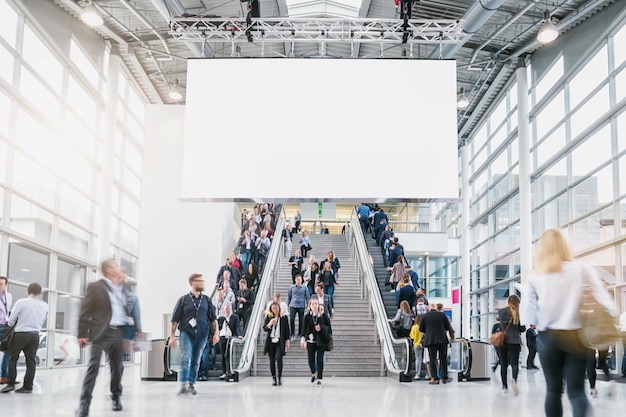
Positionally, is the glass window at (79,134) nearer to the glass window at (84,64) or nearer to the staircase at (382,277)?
the glass window at (84,64)

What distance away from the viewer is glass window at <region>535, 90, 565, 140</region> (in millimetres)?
20516

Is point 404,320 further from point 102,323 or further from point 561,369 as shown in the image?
point 561,369

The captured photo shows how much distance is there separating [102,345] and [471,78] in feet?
68.0

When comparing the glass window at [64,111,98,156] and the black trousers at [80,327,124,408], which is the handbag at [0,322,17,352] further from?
the glass window at [64,111,98,156]

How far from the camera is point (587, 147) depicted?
18750 millimetres

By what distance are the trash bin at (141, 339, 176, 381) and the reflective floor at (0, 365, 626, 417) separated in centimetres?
79

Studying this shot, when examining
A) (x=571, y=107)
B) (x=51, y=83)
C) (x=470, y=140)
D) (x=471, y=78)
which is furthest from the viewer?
(x=470, y=140)

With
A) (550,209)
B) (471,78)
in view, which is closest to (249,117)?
(550,209)

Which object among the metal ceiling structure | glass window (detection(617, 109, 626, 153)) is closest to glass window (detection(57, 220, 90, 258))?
the metal ceiling structure

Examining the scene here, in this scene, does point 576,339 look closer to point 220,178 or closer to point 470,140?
point 220,178

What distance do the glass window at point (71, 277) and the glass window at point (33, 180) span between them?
1.90 meters

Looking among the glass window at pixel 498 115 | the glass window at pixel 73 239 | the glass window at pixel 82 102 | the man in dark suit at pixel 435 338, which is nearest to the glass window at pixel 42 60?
the glass window at pixel 82 102

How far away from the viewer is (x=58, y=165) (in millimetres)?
18906

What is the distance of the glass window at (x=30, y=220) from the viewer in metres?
16.2
